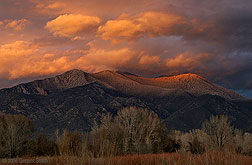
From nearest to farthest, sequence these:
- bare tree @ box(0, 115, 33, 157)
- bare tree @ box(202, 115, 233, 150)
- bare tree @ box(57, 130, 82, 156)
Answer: bare tree @ box(57, 130, 82, 156), bare tree @ box(0, 115, 33, 157), bare tree @ box(202, 115, 233, 150)

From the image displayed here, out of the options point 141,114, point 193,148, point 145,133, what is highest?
point 141,114

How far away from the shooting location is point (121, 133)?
64.9 m

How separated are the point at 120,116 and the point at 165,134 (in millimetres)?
13925

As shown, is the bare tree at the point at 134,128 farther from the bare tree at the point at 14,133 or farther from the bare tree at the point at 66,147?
the bare tree at the point at 66,147

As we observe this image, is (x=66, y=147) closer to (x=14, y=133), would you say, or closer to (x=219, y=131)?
(x=14, y=133)

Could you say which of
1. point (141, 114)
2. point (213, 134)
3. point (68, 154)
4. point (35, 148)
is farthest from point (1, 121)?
point (68, 154)

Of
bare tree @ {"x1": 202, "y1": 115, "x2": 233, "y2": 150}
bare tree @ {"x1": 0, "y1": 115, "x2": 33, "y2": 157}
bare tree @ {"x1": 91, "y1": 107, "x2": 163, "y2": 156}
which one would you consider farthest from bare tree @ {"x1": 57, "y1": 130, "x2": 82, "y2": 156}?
bare tree @ {"x1": 202, "y1": 115, "x2": 233, "y2": 150}

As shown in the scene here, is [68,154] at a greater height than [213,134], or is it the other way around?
[68,154]

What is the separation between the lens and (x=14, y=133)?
65.1 meters

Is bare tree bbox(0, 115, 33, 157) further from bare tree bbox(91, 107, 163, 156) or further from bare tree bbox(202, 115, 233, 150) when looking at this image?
bare tree bbox(202, 115, 233, 150)

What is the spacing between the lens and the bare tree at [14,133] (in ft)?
199

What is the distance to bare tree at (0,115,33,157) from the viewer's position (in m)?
60.7

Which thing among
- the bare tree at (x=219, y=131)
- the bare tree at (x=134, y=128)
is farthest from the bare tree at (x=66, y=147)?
the bare tree at (x=219, y=131)

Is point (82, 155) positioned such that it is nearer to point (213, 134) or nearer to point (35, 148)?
point (35, 148)
